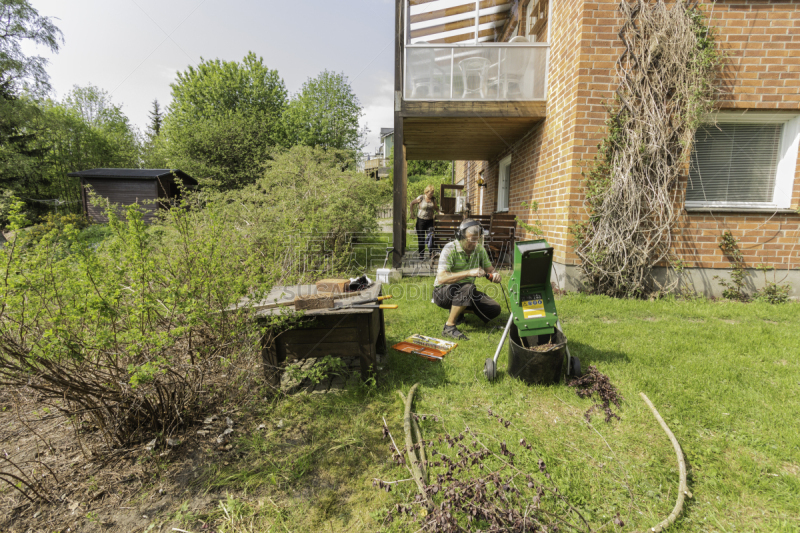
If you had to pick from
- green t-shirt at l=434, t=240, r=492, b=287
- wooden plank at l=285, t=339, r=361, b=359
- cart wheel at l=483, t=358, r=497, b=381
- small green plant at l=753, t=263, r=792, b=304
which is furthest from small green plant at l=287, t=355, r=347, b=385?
small green plant at l=753, t=263, r=792, b=304

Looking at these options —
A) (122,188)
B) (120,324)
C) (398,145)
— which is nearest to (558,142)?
(398,145)

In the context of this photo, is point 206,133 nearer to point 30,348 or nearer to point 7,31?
point 7,31

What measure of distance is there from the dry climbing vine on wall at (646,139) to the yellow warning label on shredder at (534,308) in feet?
10.0

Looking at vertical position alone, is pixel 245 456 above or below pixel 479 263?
below

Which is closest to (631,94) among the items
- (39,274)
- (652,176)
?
(652,176)

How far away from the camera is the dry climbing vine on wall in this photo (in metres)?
5.25

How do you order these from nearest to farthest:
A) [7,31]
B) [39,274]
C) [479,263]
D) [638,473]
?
[39,274] < [638,473] < [479,263] < [7,31]

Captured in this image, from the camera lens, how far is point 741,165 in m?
5.73

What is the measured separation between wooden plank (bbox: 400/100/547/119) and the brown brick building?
2 centimetres

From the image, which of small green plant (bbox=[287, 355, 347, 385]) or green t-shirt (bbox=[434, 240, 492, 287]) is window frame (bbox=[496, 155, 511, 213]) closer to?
green t-shirt (bbox=[434, 240, 492, 287])

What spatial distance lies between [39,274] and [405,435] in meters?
2.29

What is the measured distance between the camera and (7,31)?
16734 millimetres

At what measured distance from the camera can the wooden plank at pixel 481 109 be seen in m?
6.93

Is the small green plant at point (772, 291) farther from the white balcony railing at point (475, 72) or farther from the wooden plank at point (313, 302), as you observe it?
the wooden plank at point (313, 302)
